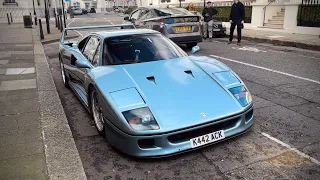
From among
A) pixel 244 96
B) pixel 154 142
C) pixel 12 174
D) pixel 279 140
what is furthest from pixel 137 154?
pixel 279 140

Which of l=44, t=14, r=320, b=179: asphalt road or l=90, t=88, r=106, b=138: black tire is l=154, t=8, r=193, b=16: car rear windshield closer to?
l=44, t=14, r=320, b=179: asphalt road

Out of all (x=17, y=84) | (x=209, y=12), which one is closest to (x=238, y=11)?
(x=209, y=12)

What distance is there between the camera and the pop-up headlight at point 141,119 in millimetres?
3091

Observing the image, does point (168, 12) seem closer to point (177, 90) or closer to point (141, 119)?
point (177, 90)

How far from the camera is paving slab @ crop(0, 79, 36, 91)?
6.27 metres

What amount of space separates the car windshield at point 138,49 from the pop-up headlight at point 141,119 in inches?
51.1

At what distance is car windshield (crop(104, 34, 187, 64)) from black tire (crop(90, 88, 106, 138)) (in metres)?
0.56

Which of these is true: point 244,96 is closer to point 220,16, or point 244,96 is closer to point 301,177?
point 301,177

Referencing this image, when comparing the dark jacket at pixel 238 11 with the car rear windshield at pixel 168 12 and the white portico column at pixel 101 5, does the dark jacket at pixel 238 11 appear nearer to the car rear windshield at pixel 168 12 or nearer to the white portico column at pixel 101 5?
the car rear windshield at pixel 168 12

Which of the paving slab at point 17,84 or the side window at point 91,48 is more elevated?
the side window at point 91,48

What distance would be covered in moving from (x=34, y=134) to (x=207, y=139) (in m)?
2.23

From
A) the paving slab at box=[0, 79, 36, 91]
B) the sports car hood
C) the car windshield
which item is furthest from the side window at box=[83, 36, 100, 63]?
the paving slab at box=[0, 79, 36, 91]

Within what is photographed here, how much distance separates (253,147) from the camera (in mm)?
3479

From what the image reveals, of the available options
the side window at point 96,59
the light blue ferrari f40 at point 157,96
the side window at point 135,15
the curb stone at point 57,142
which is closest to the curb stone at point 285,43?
the side window at point 135,15
